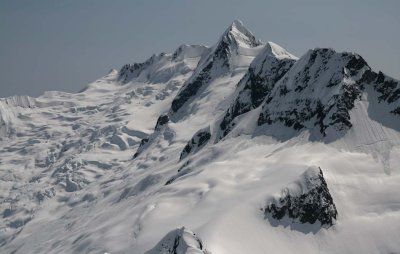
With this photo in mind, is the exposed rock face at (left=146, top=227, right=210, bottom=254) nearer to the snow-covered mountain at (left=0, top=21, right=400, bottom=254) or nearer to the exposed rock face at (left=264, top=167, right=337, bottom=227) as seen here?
the snow-covered mountain at (left=0, top=21, right=400, bottom=254)

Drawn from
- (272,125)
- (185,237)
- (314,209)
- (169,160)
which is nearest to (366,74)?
(272,125)

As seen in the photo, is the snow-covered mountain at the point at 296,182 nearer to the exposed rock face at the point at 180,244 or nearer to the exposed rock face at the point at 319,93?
the exposed rock face at the point at 180,244

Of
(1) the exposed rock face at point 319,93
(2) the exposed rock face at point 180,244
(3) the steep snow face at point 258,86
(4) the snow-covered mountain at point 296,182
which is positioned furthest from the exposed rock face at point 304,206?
(3) the steep snow face at point 258,86

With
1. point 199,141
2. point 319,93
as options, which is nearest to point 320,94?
point 319,93

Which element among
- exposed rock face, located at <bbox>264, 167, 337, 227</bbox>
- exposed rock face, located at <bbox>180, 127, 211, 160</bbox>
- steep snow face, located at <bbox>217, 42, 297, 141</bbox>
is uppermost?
steep snow face, located at <bbox>217, 42, 297, 141</bbox>

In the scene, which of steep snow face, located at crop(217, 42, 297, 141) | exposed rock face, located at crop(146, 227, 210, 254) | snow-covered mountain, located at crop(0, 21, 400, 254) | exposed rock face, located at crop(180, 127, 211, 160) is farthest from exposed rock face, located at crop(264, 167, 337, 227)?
exposed rock face, located at crop(180, 127, 211, 160)

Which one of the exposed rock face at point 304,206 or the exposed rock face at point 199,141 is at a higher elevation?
the exposed rock face at point 304,206
